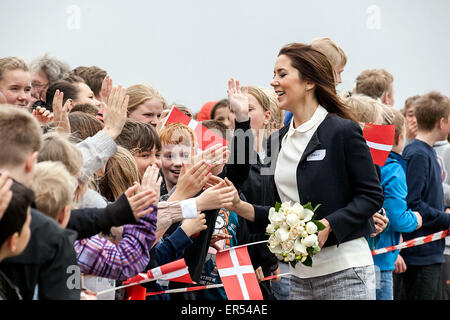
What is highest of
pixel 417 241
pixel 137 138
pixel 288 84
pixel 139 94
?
pixel 288 84

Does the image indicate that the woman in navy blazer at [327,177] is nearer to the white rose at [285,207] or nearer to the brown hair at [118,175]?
the white rose at [285,207]

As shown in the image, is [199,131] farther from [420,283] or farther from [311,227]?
[420,283]

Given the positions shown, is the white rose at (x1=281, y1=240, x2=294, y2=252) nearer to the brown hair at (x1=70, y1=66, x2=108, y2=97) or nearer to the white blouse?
the white blouse

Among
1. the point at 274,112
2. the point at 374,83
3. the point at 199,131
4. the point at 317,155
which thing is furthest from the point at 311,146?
the point at 374,83

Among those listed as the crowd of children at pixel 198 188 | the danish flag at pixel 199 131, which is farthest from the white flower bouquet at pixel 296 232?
the danish flag at pixel 199 131

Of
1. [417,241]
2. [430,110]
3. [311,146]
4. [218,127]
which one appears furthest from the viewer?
[430,110]

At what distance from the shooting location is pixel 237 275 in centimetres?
429

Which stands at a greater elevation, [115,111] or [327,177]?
[115,111]

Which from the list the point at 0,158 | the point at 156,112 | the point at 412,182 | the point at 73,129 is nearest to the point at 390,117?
the point at 412,182

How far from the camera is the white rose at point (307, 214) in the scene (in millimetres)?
3578

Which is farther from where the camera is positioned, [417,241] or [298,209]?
[417,241]

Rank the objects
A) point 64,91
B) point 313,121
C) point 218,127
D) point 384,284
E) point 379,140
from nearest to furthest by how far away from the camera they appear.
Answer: point 313,121, point 379,140, point 64,91, point 384,284, point 218,127

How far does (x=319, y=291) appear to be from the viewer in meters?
3.73

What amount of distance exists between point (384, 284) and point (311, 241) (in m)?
2.05
